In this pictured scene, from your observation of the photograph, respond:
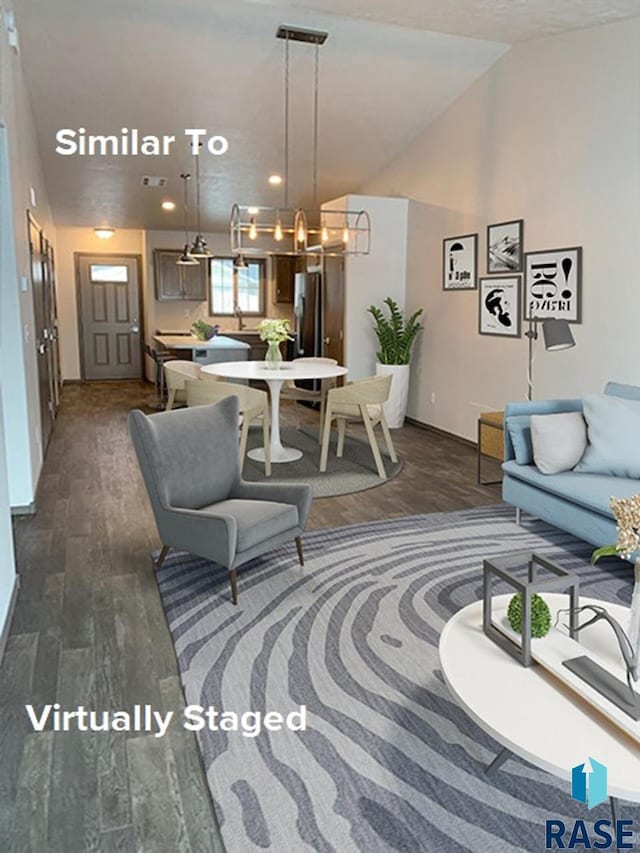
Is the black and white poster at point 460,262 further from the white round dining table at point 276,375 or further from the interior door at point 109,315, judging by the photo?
the interior door at point 109,315

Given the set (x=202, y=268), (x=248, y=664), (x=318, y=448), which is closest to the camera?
(x=248, y=664)

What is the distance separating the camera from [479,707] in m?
1.68

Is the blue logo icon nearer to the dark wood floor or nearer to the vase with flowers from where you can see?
the dark wood floor

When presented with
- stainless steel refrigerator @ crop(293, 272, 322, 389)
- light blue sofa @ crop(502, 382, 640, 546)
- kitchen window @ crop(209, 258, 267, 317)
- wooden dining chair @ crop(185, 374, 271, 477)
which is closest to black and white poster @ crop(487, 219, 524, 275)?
light blue sofa @ crop(502, 382, 640, 546)

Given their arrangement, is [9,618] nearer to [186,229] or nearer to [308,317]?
[308,317]

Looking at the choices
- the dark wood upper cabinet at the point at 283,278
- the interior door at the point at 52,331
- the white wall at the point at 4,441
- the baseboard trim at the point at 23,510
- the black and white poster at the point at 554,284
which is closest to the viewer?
the white wall at the point at 4,441

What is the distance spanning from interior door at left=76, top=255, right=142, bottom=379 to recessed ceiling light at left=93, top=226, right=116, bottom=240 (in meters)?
0.31

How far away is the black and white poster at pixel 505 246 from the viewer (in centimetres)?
535

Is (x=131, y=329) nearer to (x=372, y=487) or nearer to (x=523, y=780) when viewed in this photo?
(x=372, y=487)

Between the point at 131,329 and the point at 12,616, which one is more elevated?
the point at 131,329

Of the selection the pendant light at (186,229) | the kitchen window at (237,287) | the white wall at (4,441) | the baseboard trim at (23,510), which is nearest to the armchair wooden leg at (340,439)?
the baseboard trim at (23,510)

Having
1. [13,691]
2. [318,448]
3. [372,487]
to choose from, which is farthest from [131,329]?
[13,691]

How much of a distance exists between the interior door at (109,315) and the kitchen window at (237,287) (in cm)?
130

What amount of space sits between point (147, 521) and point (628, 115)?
408cm
